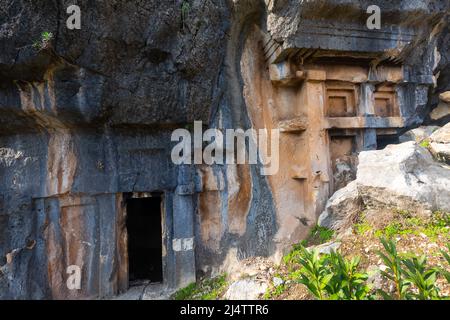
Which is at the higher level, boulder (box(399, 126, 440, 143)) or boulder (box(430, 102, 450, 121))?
boulder (box(430, 102, 450, 121))

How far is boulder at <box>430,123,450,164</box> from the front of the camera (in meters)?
4.50

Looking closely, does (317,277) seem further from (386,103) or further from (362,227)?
(386,103)

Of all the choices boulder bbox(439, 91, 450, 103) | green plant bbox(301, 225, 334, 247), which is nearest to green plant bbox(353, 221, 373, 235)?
green plant bbox(301, 225, 334, 247)

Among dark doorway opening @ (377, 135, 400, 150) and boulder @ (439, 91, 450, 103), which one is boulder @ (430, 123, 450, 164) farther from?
boulder @ (439, 91, 450, 103)

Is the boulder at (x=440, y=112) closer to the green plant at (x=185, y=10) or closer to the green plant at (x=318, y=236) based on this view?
the green plant at (x=318, y=236)

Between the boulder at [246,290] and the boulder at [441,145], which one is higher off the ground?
the boulder at [441,145]

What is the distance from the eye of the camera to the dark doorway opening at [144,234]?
6.02m

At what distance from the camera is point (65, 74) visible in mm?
3814

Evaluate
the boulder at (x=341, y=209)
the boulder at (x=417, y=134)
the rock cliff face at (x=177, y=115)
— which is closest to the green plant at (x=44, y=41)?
the rock cliff face at (x=177, y=115)

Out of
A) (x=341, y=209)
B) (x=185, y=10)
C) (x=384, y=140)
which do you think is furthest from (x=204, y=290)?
(x=384, y=140)

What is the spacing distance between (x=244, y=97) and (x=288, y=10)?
5.18 feet

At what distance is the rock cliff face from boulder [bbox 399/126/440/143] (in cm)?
134

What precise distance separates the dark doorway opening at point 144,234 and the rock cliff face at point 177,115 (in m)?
1.49

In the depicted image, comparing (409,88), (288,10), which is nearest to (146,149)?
(288,10)
